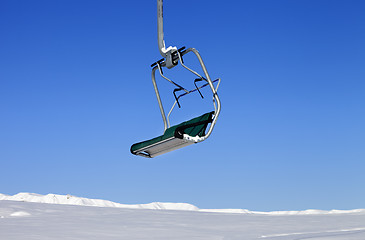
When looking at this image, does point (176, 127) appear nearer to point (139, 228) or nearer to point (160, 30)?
point (160, 30)

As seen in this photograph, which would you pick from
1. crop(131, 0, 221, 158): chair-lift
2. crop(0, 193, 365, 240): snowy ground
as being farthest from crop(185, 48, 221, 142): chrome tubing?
crop(0, 193, 365, 240): snowy ground

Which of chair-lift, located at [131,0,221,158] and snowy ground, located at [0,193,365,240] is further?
snowy ground, located at [0,193,365,240]

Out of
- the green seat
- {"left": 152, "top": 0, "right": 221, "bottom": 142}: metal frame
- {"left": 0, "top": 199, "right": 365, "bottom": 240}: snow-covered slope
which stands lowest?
{"left": 0, "top": 199, "right": 365, "bottom": 240}: snow-covered slope

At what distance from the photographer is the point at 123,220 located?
8.73 m

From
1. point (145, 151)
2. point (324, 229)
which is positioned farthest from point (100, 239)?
point (324, 229)

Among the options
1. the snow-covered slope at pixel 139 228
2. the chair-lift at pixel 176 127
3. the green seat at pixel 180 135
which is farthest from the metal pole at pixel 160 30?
the snow-covered slope at pixel 139 228

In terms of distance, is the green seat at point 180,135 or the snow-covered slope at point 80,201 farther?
the snow-covered slope at point 80,201

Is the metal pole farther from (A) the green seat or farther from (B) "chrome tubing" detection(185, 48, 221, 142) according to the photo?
(A) the green seat

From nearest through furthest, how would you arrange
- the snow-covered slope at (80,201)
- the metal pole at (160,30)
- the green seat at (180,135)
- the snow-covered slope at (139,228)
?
the green seat at (180,135) < the metal pole at (160,30) < the snow-covered slope at (139,228) < the snow-covered slope at (80,201)

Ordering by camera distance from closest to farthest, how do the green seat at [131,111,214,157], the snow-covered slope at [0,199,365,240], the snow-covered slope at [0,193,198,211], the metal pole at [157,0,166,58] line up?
the green seat at [131,111,214,157] < the metal pole at [157,0,166,58] < the snow-covered slope at [0,199,365,240] < the snow-covered slope at [0,193,198,211]

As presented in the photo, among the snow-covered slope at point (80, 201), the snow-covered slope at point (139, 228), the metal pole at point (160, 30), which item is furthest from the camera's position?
the snow-covered slope at point (80, 201)

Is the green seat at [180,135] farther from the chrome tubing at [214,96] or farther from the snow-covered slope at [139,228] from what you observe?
the snow-covered slope at [139,228]

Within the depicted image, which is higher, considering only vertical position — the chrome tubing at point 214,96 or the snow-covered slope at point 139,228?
the chrome tubing at point 214,96

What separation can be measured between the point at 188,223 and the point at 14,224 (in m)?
3.53
